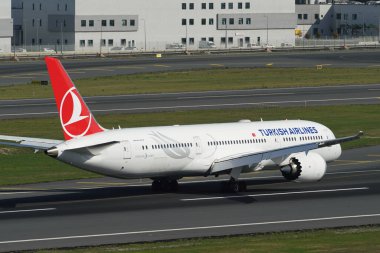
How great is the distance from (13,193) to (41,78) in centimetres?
8905

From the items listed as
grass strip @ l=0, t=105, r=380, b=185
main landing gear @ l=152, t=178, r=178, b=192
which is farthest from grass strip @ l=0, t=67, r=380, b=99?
main landing gear @ l=152, t=178, r=178, b=192

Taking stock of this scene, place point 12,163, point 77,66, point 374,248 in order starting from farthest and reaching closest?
point 77,66, point 12,163, point 374,248

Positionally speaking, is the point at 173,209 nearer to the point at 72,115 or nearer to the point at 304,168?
the point at 72,115

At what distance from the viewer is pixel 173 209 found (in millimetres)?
57812

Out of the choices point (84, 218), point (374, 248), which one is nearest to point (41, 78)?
point (84, 218)

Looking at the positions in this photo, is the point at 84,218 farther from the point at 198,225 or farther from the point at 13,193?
the point at 13,193

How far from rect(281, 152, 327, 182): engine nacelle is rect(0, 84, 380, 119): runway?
48635 millimetres

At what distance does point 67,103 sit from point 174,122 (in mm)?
41831

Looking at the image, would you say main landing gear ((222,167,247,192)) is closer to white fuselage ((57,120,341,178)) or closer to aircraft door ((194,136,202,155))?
white fuselage ((57,120,341,178))

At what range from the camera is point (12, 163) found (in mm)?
77062

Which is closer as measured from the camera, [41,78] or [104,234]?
[104,234]

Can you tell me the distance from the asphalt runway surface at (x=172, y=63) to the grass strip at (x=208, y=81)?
24.4 ft

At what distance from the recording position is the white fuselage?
58438 mm

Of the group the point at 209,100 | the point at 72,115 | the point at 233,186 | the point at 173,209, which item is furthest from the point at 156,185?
the point at 209,100
